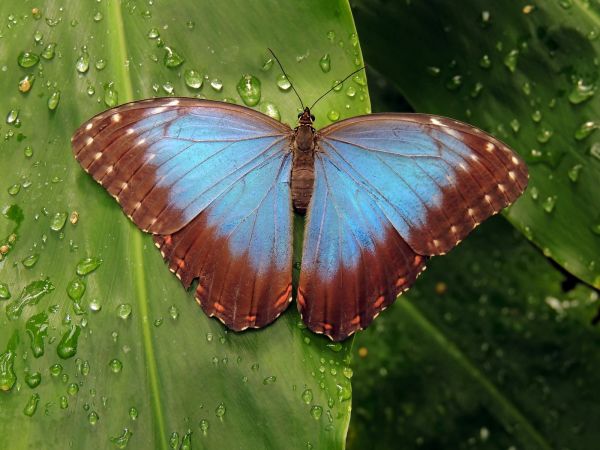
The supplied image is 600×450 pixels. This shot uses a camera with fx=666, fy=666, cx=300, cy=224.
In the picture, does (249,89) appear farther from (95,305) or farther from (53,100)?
(95,305)

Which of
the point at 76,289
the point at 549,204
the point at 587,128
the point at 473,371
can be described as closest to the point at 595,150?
the point at 587,128

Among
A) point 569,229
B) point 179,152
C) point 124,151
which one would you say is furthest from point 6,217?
point 569,229

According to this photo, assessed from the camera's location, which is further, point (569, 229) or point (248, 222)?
point (569, 229)

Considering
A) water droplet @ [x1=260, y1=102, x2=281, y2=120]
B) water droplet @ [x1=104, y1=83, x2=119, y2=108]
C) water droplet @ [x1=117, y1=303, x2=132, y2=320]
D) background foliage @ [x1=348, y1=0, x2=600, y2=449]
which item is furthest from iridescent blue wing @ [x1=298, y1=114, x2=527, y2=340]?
background foliage @ [x1=348, y1=0, x2=600, y2=449]

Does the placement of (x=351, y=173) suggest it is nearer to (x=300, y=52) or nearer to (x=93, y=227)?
(x=300, y=52)

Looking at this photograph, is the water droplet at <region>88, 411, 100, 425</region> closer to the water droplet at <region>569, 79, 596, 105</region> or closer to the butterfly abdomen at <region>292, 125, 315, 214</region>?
the butterfly abdomen at <region>292, 125, 315, 214</region>

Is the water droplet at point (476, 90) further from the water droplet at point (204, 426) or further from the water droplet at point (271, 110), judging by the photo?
the water droplet at point (204, 426)
